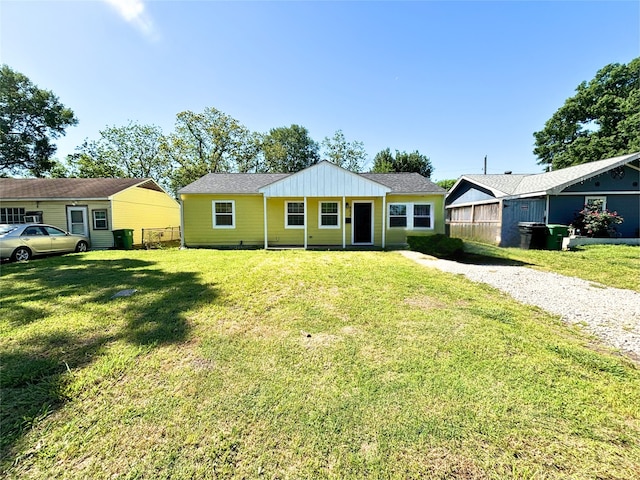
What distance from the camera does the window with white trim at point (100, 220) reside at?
14055 millimetres

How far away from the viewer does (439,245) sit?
1019 cm

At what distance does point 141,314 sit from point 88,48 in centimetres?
1127

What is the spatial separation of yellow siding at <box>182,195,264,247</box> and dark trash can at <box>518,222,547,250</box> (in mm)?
12212

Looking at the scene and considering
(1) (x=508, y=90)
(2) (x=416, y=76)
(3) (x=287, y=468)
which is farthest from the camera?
(1) (x=508, y=90)

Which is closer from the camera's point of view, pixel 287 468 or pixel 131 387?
pixel 287 468

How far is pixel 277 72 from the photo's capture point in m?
13.9

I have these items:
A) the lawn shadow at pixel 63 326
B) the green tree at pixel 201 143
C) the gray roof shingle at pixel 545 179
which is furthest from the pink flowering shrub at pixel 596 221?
Result: the green tree at pixel 201 143

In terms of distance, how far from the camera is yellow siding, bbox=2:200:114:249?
13.8 metres

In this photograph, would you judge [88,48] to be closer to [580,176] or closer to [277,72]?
[277,72]

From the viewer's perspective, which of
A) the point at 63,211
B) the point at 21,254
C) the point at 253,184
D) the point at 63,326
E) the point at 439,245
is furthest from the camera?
the point at 253,184

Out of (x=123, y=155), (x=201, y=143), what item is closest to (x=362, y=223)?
(x=201, y=143)

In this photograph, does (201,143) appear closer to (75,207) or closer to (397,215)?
(75,207)

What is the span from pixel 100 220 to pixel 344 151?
29608 mm

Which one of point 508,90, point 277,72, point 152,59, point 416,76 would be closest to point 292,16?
point 277,72
